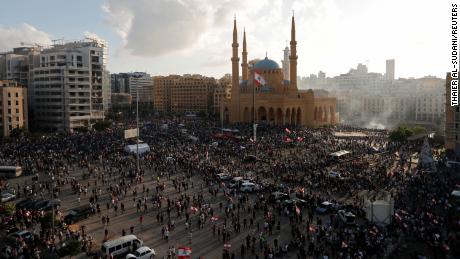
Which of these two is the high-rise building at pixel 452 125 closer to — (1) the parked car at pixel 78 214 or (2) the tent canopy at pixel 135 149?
(2) the tent canopy at pixel 135 149

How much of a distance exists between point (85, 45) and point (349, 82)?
404 ft

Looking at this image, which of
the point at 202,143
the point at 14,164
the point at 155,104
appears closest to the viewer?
the point at 14,164

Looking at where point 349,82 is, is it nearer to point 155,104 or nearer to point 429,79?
point 429,79

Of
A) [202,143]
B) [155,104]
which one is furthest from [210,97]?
[202,143]

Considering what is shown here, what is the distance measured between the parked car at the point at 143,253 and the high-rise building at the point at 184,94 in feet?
328

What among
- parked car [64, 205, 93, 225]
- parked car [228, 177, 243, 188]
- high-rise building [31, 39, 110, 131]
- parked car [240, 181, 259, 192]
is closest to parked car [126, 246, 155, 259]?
parked car [64, 205, 93, 225]

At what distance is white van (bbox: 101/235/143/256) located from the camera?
19359 millimetres

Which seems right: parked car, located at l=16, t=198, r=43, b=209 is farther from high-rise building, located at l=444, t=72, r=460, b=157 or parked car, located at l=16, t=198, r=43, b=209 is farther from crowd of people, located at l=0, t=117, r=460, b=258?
high-rise building, located at l=444, t=72, r=460, b=157

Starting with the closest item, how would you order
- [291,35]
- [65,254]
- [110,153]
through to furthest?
[65,254]
[110,153]
[291,35]

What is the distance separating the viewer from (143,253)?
1917cm

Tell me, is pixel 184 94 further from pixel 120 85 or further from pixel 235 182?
pixel 235 182

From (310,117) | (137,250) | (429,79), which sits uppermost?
(429,79)

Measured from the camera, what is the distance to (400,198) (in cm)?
2770

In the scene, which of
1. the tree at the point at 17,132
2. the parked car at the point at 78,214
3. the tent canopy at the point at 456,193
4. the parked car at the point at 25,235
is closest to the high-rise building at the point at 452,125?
the tent canopy at the point at 456,193
